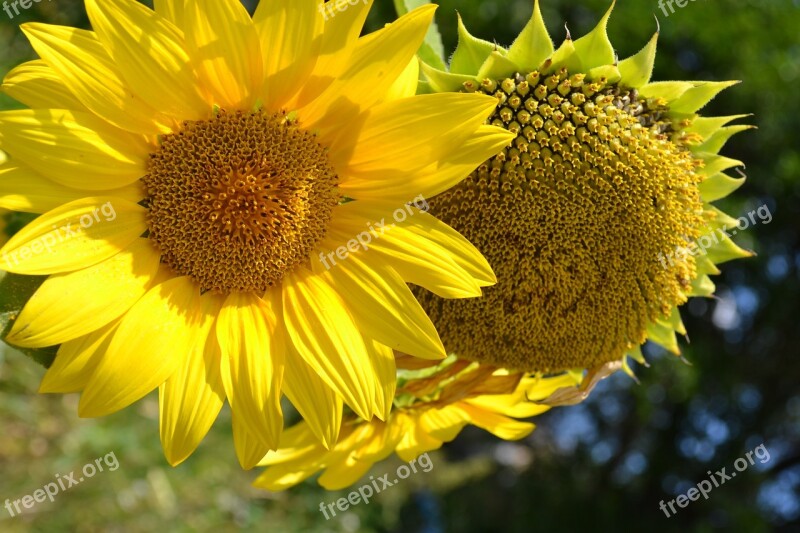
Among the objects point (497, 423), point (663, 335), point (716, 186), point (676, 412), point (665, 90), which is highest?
point (665, 90)

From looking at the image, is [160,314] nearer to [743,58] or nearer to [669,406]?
[743,58]

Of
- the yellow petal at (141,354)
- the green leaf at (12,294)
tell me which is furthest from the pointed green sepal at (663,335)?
the green leaf at (12,294)

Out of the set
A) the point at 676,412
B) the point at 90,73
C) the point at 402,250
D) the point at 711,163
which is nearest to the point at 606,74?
the point at 711,163

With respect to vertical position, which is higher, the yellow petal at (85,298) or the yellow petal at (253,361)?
the yellow petal at (85,298)

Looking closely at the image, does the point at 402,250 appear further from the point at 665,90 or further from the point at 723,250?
the point at 723,250

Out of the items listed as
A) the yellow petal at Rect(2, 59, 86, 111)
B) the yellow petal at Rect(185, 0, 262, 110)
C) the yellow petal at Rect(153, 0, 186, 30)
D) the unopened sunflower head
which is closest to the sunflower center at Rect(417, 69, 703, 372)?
the unopened sunflower head

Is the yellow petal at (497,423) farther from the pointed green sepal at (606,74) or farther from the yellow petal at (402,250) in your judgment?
the pointed green sepal at (606,74)
